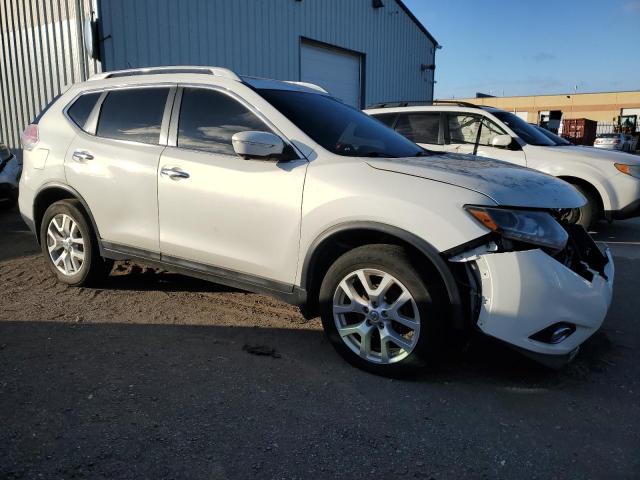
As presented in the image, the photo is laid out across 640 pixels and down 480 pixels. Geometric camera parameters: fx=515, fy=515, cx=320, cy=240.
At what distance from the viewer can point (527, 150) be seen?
7133 mm

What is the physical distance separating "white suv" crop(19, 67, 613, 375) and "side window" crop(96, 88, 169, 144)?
13 millimetres

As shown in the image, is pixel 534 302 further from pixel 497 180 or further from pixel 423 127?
pixel 423 127

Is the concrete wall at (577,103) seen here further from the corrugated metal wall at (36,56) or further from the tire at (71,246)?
the tire at (71,246)

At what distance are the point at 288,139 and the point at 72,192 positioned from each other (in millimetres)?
2104

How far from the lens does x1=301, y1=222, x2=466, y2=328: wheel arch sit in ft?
9.02

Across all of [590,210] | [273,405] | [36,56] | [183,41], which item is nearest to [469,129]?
[590,210]

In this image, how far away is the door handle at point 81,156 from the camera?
165 inches

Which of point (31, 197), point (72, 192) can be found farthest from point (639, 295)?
point (31, 197)

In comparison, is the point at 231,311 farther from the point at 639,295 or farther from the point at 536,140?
the point at 536,140

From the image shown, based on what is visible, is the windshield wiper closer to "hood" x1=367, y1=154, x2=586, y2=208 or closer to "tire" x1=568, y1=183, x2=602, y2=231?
"hood" x1=367, y1=154, x2=586, y2=208

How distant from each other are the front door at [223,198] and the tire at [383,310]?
0.36 metres

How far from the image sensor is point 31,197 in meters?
4.66

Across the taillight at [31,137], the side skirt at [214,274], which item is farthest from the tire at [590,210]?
the taillight at [31,137]

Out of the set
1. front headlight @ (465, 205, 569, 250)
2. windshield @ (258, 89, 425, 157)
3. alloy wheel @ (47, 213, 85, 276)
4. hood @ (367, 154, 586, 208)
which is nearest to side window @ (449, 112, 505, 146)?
windshield @ (258, 89, 425, 157)
